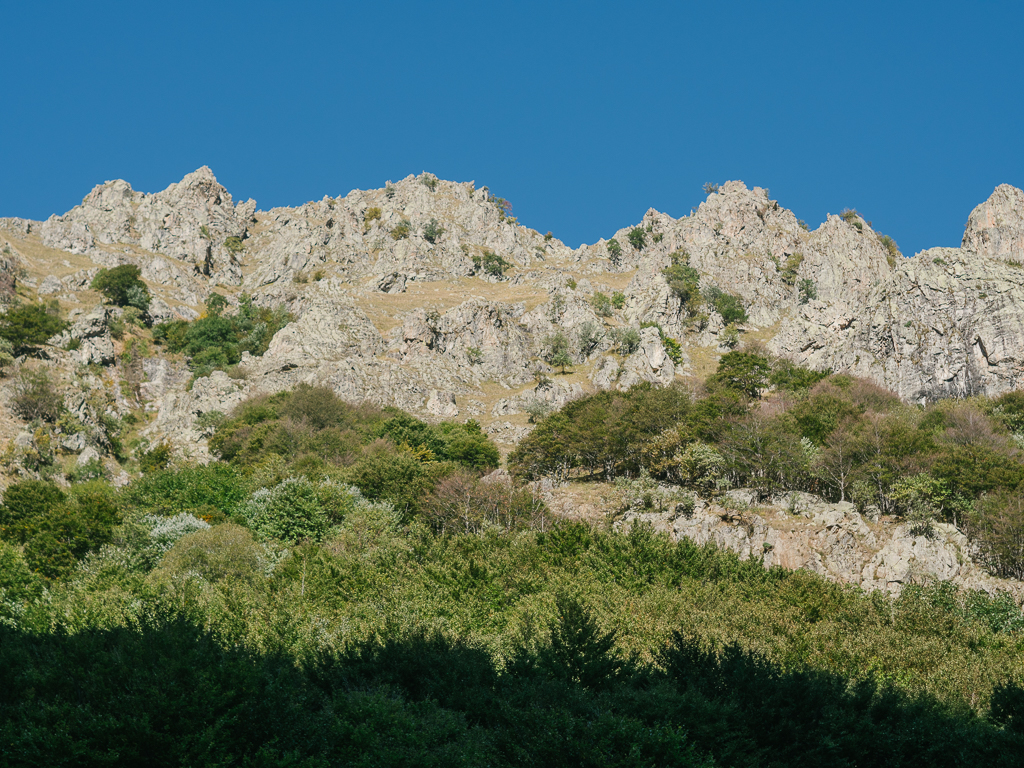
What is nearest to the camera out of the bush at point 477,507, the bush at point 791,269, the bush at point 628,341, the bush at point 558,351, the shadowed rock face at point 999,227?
the bush at point 477,507

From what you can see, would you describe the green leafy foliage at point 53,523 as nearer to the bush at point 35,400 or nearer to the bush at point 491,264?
the bush at point 35,400

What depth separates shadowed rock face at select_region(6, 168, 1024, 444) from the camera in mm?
89812

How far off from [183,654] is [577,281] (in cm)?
11444

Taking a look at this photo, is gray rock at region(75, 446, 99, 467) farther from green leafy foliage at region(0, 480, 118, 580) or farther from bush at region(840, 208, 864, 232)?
bush at region(840, 208, 864, 232)

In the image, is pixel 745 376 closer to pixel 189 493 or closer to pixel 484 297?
pixel 189 493

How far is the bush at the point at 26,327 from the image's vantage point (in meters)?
87.6

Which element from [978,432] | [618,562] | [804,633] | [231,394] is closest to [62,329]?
[231,394]

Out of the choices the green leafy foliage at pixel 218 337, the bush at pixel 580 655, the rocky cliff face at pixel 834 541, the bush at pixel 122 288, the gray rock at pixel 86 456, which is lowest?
the bush at pixel 580 655

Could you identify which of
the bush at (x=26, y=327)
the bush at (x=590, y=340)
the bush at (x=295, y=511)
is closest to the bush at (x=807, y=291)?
the bush at (x=590, y=340)

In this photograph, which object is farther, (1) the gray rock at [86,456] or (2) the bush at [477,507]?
(1) the gray rock at [86,456]

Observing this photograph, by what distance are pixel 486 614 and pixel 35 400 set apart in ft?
199

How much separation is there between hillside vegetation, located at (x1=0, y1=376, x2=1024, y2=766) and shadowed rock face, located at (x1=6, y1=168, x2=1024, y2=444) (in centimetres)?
1524

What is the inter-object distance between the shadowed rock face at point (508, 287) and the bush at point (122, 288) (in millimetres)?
2824

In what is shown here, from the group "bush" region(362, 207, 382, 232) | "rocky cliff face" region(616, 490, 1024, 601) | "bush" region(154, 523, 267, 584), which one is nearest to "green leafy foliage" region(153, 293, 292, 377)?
"bush" region(362, 207, 382, 232)
